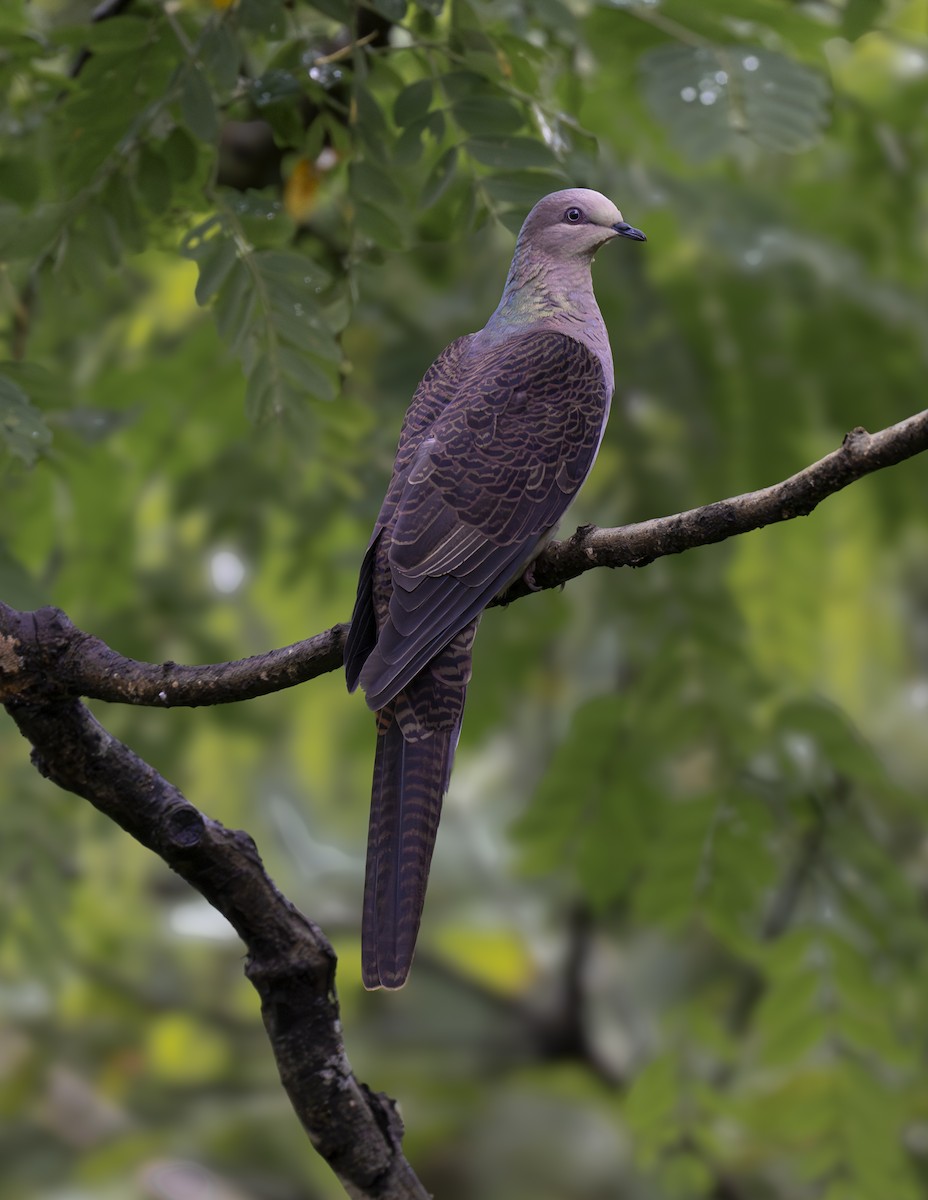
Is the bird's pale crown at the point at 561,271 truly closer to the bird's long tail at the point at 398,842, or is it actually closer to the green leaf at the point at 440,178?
the green leaf at the point at 440,178

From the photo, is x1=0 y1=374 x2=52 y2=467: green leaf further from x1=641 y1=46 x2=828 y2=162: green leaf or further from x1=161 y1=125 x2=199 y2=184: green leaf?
x1=641 y1=46 x2=828 y2=162: green leaf

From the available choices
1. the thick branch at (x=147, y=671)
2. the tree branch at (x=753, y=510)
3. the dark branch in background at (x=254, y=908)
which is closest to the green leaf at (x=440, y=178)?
the tree branch at (x=753, y=510)

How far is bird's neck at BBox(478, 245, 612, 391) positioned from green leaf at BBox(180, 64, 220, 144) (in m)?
0.85

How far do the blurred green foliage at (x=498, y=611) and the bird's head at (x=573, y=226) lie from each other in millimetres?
120

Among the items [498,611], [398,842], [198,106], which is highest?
[198,106]

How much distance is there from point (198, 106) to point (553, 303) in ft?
3.26

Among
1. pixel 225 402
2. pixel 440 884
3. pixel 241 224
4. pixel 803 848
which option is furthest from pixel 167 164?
pixel 440 884

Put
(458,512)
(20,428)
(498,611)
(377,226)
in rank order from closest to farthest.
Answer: (20,428) → (458,512) → (377,226) → (498,611)

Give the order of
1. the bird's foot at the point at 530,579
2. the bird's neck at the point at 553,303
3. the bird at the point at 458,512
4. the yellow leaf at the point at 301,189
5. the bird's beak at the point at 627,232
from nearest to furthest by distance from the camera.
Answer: the bird at the point at 458,512, the bird's foot at the point at 530,579, the bird's beak at the point at 627,232, the bird's neck at the point at 553,303, the yellow leaf at the point at 301,189

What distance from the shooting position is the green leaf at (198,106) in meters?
2.90

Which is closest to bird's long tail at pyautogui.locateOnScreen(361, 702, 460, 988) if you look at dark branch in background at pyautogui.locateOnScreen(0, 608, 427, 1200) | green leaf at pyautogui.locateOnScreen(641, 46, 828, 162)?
dark branch in background at pyautogui.locateOnScreen(0, 608, 427, 1200)

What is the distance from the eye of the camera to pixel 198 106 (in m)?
2.92

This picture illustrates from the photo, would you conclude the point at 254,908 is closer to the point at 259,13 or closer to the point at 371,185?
the point at 371,185

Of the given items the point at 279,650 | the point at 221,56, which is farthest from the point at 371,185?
the point at 279,650
